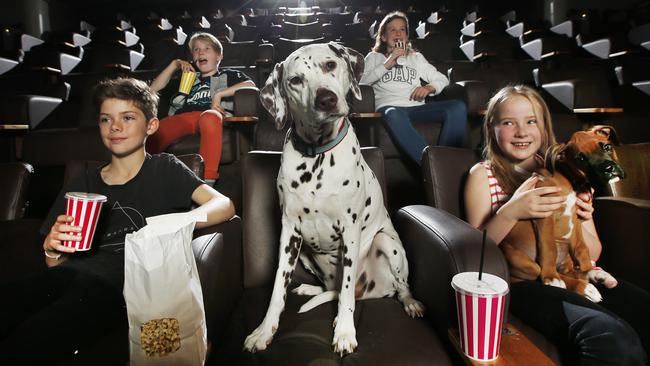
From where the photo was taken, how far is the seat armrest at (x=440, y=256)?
117cm

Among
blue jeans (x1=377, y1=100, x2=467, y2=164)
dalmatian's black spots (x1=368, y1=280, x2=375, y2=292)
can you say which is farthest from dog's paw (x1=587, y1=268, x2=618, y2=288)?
blue jeans (x1=377, y1=100, x2=467, y2=164)

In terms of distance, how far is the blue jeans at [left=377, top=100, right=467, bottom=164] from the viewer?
9.64ft

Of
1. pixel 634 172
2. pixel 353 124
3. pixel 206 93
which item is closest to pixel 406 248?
pixel 634 172

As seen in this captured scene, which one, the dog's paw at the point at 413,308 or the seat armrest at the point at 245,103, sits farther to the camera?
the seat armrest at the point at 245,103

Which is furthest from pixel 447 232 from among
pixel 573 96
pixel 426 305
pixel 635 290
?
pixel 573 96

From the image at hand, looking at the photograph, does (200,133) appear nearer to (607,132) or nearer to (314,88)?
(314,88)

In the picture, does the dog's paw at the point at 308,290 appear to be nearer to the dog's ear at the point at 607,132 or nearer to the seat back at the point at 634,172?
the dog's ear at the point at 607,132

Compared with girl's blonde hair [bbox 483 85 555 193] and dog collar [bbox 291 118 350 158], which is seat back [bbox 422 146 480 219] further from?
dog collar [bbox 291 118 350 158]

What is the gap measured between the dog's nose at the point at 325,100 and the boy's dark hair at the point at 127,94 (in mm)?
747

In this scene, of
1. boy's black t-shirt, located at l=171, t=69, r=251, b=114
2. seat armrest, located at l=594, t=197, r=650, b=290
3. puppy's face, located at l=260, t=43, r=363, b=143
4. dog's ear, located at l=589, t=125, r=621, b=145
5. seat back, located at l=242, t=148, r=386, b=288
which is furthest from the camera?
boy's black t-shirt, located at l=171, t=69, r=251, b=114

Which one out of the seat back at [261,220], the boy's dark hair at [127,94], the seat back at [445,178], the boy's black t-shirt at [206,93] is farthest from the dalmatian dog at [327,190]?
the boy's black t-shirt at [206,93]

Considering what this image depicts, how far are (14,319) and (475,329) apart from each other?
1280mm

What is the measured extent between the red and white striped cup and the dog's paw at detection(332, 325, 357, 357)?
80 cm

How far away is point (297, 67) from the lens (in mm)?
1490
